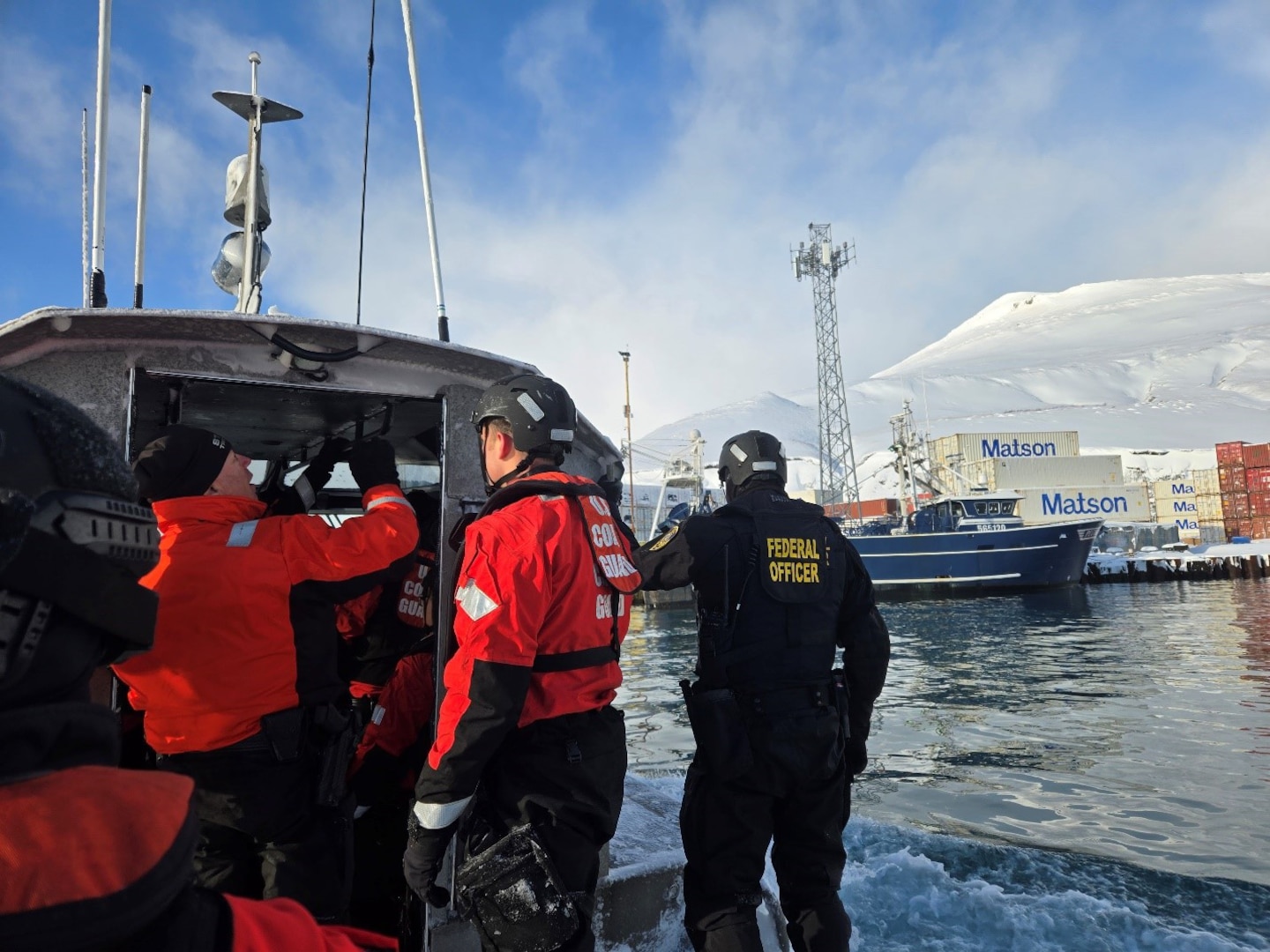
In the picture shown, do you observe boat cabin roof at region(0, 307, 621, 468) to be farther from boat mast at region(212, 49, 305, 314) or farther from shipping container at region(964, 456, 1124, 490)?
shipping container at region(964, 456, 1124, 490)

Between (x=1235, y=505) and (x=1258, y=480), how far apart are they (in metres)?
1.93

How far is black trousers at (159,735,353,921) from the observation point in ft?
6.61

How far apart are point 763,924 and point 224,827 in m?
2.13

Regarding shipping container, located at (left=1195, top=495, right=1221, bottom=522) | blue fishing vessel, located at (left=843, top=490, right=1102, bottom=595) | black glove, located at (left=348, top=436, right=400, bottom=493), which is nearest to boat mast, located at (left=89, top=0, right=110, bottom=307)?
black glove, located at (left=348, top=436, right=400, bottom=493)

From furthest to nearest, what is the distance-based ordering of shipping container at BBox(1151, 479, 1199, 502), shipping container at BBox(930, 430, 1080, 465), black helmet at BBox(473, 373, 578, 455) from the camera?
shipping container at BBox(1151, 479, 1199, 502)
shipping container at BBox(930, 430, 1080, 465)
black helmet at BBox(473, 373, 578, 455)

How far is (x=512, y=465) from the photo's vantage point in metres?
2.41

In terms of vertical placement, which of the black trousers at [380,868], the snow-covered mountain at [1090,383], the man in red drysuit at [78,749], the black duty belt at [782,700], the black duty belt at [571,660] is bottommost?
the black trousers at [380,868]

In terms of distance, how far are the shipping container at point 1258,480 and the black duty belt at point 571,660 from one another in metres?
53.0

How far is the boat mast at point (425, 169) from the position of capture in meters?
3.55

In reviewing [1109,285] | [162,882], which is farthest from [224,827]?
[1109,285]

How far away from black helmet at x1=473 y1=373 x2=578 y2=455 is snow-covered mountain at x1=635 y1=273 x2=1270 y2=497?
79.9 m

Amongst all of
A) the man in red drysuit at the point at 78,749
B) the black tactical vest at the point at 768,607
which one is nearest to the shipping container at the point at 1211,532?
the black tactical vest at the point at 768,607

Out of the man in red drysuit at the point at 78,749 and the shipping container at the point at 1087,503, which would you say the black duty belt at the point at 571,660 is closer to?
the man in red drysuit at the point at 78,749

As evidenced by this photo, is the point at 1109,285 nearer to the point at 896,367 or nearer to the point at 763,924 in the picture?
the point at 896,367
